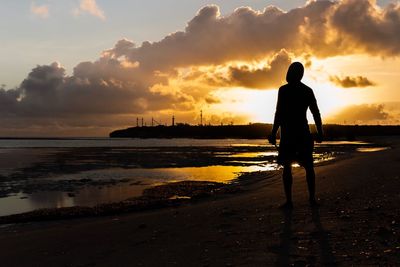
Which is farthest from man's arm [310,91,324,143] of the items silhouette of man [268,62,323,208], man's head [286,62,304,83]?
man's head [286,62,304,83]

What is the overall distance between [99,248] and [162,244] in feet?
3.42

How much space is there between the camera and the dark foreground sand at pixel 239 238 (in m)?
5.18

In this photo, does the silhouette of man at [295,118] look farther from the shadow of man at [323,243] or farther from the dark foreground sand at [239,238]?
the shadow of man at [323,243]

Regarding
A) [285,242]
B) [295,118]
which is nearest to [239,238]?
Answer: [285,242]

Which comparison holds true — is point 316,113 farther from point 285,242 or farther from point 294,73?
point 285,242

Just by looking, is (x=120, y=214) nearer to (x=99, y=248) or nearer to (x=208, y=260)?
(x=99, y=248)

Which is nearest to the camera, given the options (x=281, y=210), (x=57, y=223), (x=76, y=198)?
(x=281, y=210)

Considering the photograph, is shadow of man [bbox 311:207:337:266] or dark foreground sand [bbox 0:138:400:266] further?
dark foreground sand [bbox 0:138:400:266]

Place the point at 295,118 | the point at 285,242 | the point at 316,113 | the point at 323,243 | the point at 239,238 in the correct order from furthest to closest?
the point at 316,113 → the point at 295,118 → the point at 239,238 → the point at 285,242 → the point at 323,243

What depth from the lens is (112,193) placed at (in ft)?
56.6

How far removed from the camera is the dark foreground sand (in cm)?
518

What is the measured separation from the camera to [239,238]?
6.21m

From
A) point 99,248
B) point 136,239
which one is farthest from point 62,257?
point 136,239

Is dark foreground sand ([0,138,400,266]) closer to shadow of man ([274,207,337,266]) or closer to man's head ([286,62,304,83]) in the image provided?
shadow of man ([274,207,337,266])
